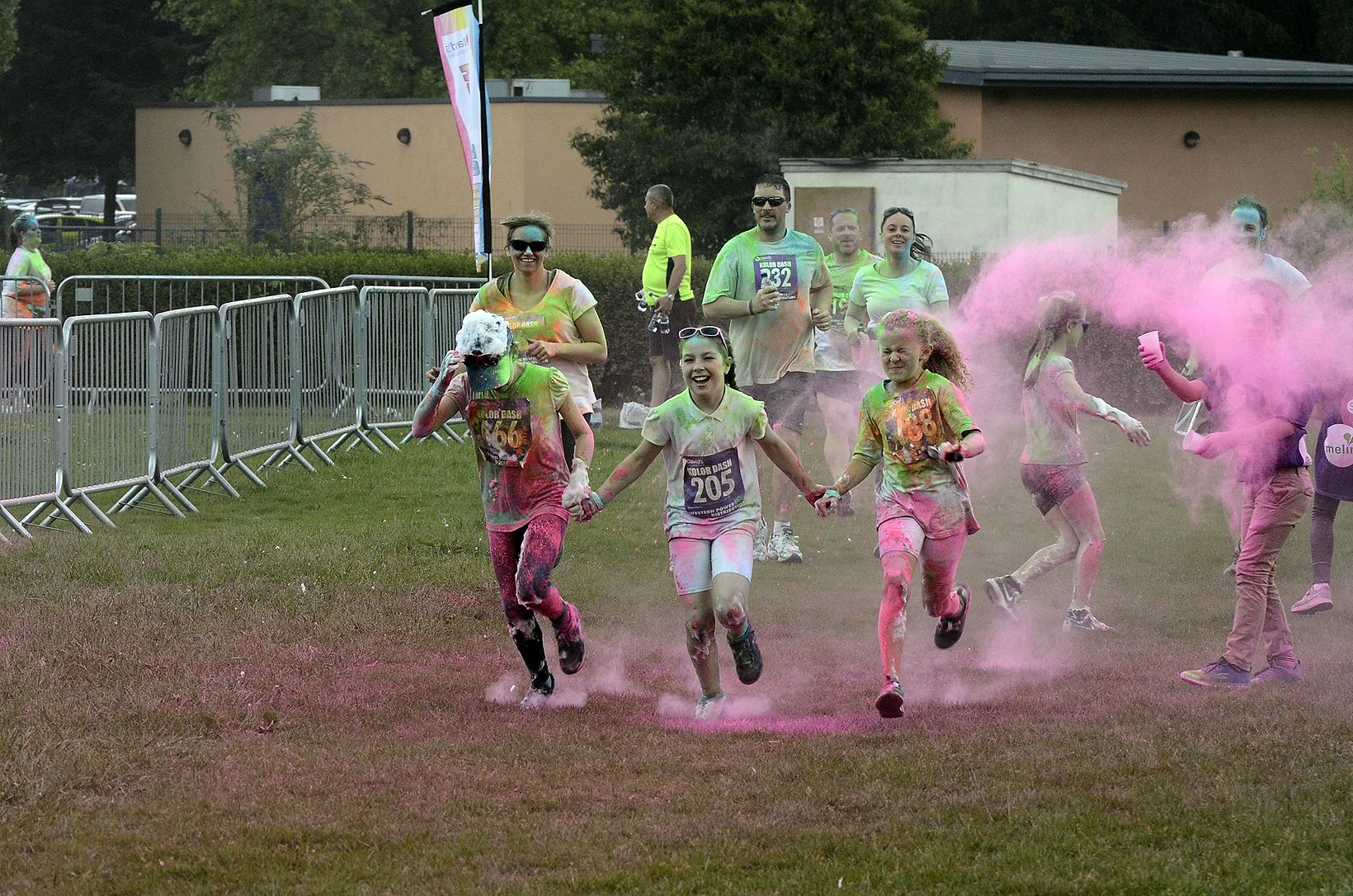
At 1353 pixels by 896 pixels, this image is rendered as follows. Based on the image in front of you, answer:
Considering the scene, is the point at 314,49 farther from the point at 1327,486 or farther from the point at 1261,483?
the point at 1261,483

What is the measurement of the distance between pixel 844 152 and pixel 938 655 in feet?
71.4

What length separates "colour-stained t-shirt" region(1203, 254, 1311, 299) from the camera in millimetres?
8602

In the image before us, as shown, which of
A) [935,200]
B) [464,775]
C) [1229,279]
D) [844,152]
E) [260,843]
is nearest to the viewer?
[260,843]

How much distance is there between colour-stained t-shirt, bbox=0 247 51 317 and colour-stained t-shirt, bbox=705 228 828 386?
10.4 m

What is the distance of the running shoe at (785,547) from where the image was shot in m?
10.6

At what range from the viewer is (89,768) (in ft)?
19.7

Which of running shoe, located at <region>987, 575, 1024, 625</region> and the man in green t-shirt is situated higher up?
the man in green t-shirt

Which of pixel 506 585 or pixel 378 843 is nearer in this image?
pixel 378 843

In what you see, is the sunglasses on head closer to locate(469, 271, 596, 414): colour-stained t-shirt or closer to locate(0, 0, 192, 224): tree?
locate(469, 271, 596, 414): colour-stained t-shirt

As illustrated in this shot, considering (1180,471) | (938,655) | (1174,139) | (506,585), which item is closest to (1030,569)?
A: (938,655)

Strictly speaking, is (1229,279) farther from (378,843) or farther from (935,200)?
→ (935,200)

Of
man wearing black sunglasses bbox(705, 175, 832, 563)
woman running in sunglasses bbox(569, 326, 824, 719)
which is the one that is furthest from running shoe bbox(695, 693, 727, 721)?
man wearing black sunglasses bbox(705, 175, 832, 563)

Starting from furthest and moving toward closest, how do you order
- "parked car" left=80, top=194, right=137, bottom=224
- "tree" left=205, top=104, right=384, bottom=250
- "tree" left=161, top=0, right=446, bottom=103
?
"parked car" left=80, top=194, right=137, bottom=224 → "tree" left=161, top=0, right=446, bottom=103 → "tree" left=205, top=104, right=384, bottom=250

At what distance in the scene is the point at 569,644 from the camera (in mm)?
7160
